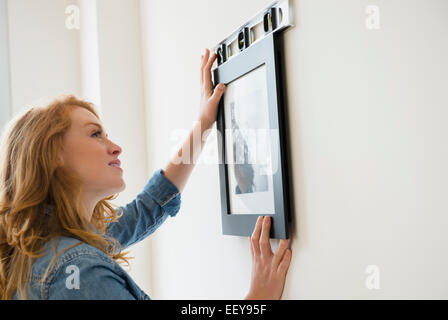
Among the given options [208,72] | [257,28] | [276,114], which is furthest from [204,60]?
[276,114]

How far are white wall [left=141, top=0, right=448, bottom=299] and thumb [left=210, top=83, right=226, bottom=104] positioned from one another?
156 mm

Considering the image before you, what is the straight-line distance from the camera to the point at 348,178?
0.78m

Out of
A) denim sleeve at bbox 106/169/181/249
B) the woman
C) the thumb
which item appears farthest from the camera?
denim sleeve at bbox 106/169/181/249

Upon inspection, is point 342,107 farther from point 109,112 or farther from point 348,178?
point 109,112

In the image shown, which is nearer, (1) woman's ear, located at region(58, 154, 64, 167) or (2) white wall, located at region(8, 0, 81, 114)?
(1) woman's ear, located at region(58, 154, 64, 167)

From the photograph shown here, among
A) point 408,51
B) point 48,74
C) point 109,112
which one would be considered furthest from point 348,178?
point 48,74

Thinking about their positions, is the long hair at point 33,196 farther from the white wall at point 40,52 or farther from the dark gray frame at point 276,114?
the white wall at point 40,52

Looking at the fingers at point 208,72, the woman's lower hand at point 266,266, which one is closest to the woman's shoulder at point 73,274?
the woman's lower hand at point 266,266

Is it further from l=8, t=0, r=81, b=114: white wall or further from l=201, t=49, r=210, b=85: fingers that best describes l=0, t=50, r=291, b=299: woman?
l=8, t=0, r=81, b=114: white wall

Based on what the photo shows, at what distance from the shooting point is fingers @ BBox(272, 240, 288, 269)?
92 centimetres

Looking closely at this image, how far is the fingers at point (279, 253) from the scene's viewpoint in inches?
36.4

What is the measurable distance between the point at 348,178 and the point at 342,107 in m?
0.13

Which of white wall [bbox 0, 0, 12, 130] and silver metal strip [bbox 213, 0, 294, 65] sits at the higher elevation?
white wall [bbox 0, 0, 12, 130]

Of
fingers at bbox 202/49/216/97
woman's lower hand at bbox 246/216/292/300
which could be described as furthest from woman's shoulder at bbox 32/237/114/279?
fingers at bbox 202/49/216/97
